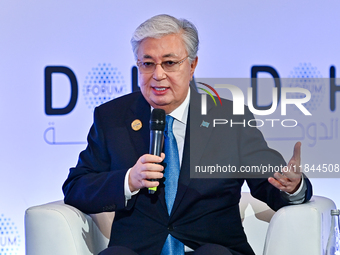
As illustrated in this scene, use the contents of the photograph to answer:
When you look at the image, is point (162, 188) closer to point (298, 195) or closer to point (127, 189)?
point (127, 189)

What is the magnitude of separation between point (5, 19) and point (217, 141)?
2009mm

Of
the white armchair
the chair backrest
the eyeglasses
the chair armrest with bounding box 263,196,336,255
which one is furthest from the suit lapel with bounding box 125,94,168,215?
the chair backrest

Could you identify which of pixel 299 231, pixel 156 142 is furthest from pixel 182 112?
pixel 299 231

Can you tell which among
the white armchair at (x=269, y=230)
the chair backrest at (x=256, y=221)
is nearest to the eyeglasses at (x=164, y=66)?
the white armchair at (x=269, y=230)

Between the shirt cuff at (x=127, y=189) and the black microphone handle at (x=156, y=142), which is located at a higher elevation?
the black microphone handle at (x=156, y=142)

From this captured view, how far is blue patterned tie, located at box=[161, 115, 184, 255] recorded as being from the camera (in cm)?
182

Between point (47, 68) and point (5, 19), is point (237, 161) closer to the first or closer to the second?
point (47, 68)

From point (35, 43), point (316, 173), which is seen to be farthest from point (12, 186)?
point (316, 173)

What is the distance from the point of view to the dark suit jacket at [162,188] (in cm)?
182

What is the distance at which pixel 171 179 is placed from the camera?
1.87 meters

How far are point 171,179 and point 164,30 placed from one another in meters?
0.66

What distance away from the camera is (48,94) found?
121 inches

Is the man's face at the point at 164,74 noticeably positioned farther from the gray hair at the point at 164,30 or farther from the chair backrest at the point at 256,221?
the chair backrest at the point at 256,221

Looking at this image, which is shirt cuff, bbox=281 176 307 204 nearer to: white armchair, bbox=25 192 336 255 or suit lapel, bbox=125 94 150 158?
white armchair, bbox=25 192 336 255
